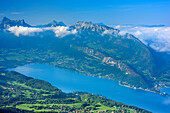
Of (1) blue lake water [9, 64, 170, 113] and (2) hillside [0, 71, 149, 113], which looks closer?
(2) hillside [0, 71, 149, 113]

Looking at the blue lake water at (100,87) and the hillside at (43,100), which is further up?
the blue lake water at (100,87)

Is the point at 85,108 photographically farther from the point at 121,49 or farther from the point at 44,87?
the point at 121,49

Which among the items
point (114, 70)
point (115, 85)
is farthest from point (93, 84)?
point (114, 70)

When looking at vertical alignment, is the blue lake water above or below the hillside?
above

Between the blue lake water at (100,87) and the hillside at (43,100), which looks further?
the blue lake water at (100,87)
